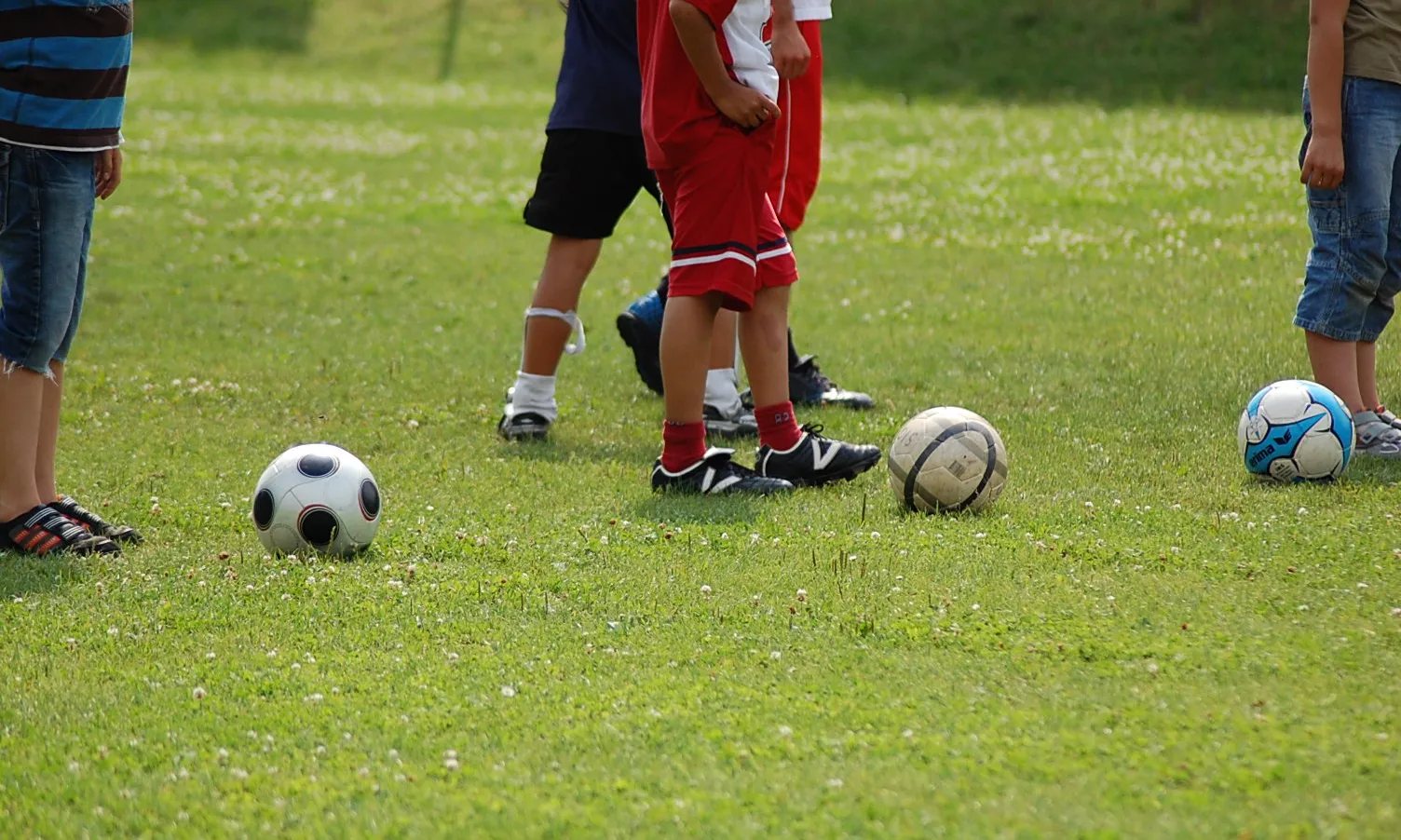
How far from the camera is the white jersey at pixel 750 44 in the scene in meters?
5.55

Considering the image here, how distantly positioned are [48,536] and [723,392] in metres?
3.14

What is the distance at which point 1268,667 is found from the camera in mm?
3775

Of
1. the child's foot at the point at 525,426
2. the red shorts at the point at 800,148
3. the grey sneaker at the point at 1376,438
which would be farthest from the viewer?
the child's foot at the point at 525,426

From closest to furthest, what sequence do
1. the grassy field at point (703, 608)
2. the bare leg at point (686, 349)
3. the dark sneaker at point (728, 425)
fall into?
the grassy field at point (703, 608) < the bare leg at point (686, 349) < the dark sneaker at point (728, 425)

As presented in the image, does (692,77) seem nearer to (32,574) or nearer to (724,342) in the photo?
(724,342)

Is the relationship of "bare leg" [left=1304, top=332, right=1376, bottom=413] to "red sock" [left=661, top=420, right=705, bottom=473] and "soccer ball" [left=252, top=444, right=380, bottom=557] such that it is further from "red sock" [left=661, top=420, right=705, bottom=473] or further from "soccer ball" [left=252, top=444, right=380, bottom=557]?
"soccer ball" [left=252, top=444, right=380, bottom=557]

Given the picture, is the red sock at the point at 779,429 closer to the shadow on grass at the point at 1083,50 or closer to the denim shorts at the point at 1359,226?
the denim shorts at the point at 1359,226

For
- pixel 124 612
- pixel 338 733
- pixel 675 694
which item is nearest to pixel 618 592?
pixel 675 694

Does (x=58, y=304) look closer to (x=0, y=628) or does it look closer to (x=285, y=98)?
→ (x=0, y=628)

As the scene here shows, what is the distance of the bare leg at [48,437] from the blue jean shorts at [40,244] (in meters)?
0.16

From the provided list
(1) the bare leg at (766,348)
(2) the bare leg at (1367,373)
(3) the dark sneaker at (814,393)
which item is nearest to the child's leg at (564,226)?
(3) the dark sneaker at (814,393)

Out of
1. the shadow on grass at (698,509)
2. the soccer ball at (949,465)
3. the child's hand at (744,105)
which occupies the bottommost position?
the shadow on grass at (698,509)

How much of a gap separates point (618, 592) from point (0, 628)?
5.94ft

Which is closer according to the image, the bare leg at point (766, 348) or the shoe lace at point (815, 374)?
the bare leg at point (766, 348)
